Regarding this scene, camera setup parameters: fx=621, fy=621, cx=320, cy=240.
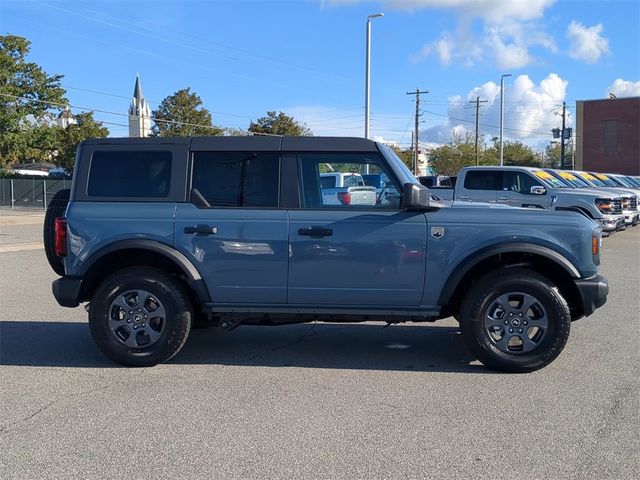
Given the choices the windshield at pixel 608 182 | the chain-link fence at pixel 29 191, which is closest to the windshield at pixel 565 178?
the windshield at pixel 608 182

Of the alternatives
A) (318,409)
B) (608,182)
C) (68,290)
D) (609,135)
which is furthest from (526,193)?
(609,135)

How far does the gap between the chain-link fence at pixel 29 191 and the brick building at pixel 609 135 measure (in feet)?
148

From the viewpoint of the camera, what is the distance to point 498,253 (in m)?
5.15

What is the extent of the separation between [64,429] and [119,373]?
1.24 metres

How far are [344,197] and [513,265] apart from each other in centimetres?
158

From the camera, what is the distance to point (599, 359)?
5.73 metres

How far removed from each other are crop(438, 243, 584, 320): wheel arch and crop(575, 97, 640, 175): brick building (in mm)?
56262

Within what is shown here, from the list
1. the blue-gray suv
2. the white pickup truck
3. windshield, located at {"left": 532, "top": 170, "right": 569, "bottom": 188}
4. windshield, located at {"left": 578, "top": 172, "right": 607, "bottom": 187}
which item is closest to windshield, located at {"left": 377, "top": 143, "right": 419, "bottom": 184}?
the blue-gray suv

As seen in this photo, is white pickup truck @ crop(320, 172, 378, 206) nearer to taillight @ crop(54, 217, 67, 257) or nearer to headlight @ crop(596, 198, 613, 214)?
taillight @ crop(54, 217, 67, 257)

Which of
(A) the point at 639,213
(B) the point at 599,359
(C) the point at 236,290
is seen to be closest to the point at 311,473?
(C) the point at 236,290

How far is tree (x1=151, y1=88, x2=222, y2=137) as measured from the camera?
57.5 meters

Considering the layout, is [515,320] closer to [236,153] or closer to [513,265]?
[513,265]

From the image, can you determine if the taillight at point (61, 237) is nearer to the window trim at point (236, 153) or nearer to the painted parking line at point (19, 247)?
the window trim at point (236, 153)

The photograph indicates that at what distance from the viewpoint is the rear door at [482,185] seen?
15789 millimetres
